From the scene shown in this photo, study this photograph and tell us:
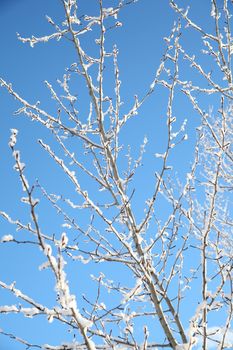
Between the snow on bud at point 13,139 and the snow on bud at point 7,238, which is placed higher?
the snow on bud at point 13,139

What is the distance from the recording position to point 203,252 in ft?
7.57

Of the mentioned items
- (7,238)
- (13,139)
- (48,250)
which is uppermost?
(13,139)

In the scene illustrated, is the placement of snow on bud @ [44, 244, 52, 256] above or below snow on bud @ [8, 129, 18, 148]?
below

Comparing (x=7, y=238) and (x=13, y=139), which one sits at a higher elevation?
(x=13, y=139)

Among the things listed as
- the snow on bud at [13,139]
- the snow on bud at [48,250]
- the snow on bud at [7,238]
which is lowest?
the snow on bud at [48,250]

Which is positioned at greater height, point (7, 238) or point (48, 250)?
point (7, 238)

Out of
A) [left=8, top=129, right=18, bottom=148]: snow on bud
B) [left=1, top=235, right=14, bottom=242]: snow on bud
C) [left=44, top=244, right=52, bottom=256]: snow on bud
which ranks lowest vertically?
[left=44, top=244, right=52, bottom=256]: snow on bud

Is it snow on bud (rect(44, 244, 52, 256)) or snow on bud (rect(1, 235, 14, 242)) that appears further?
snow on bud (rect(1, 235, 14, 242))

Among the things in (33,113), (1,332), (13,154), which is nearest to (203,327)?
(1,332)

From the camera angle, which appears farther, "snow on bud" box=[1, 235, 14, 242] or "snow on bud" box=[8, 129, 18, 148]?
"snow on bud" box=[1, 235, 14, 242]

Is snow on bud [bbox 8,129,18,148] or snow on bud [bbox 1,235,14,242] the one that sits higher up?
snow on bud [bbox 8,129,18,148]

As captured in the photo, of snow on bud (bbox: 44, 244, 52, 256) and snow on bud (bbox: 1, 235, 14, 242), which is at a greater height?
snow on bud (bbox: 1, 235, 14, 242)

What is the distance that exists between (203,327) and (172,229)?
0.80 metres

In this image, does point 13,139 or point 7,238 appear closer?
point 13,139
